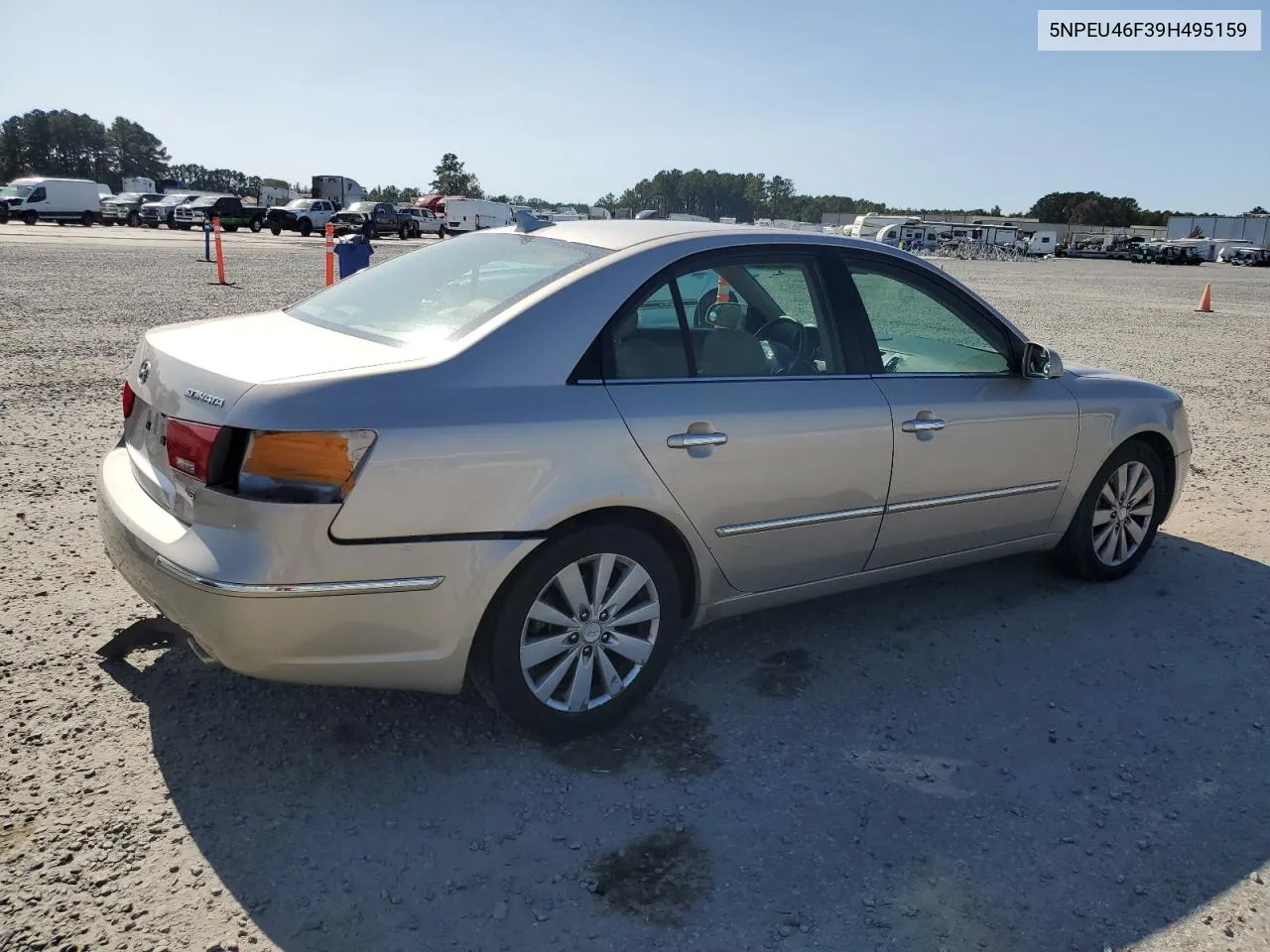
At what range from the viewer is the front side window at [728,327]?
324 cm

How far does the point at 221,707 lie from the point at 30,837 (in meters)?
0.75

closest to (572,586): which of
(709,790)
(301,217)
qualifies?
(709,790)

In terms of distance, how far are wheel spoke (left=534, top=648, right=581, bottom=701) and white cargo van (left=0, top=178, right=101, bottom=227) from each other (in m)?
46.7

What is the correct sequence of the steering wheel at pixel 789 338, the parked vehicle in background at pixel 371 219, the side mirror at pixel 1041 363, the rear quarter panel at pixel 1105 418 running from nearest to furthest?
the steering wheel at pixel 789 338 → the side mirror at pixel 1041 363 → the rear quarter panel at pixel 1105 418 → the parked vehicle in background at pixel 371 219

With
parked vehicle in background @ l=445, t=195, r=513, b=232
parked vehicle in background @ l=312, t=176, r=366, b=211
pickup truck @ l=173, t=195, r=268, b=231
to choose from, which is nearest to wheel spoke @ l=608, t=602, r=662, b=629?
pickup truck @ l=173, t=195, r=268, b=231

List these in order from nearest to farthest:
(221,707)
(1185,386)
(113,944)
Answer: (113,944) → (221,707) → (1185,386)

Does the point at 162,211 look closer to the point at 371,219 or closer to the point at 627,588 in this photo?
the point at 371,219

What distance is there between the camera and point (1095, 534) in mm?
4730

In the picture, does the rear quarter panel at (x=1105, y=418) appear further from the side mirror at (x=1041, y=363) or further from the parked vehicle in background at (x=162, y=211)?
the parked vehicle in background at (x=162, y=211)

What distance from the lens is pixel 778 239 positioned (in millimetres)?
3754

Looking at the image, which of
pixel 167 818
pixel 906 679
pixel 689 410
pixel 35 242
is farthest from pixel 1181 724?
pixel 35 242

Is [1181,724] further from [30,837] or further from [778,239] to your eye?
[30,837]

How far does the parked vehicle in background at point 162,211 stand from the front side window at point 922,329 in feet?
154

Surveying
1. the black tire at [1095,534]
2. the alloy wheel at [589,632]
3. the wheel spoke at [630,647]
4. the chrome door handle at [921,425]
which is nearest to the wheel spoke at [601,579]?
the alloy wheel at [589,632]
